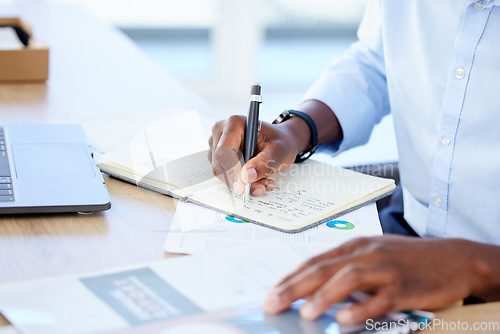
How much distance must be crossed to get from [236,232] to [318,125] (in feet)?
1.39

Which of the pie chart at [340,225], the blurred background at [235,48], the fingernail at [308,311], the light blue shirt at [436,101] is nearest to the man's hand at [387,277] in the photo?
the fingernail at [308,311]

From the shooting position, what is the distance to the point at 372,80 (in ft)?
4.19

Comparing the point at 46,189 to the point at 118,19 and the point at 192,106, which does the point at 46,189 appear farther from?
the point at 118,19

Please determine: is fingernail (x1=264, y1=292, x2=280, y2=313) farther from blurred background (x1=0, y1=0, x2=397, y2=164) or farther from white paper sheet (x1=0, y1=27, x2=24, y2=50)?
blurred background (x1=0, y1=0, x2=397, y2=164)

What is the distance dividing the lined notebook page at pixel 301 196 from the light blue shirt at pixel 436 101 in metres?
0.17

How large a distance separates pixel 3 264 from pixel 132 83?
816mm

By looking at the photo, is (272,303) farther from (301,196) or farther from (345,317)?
(301,196)

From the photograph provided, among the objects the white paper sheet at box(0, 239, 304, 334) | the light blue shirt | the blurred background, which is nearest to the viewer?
the white paper sheet at box(0, 239, 304, 334)

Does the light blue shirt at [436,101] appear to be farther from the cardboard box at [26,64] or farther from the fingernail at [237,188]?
the cardboard box at [26,64]

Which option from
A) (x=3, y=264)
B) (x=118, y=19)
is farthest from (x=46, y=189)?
(x=118, y=19)

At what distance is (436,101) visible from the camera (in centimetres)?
108

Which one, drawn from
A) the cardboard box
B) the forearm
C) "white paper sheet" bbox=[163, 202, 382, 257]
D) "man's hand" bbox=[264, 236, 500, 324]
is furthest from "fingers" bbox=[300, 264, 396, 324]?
the cardboard box

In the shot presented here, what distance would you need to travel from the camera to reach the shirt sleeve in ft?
3.98

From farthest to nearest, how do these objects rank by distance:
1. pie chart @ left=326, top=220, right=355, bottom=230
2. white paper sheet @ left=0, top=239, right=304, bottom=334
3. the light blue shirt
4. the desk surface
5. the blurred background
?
the blurred background → the light blue shirt → pie chart @ left=326, top=220, right=355, bottom=230 → the desk surface → white paper sheet @ left=0, top=239, right=304, bottom=334
